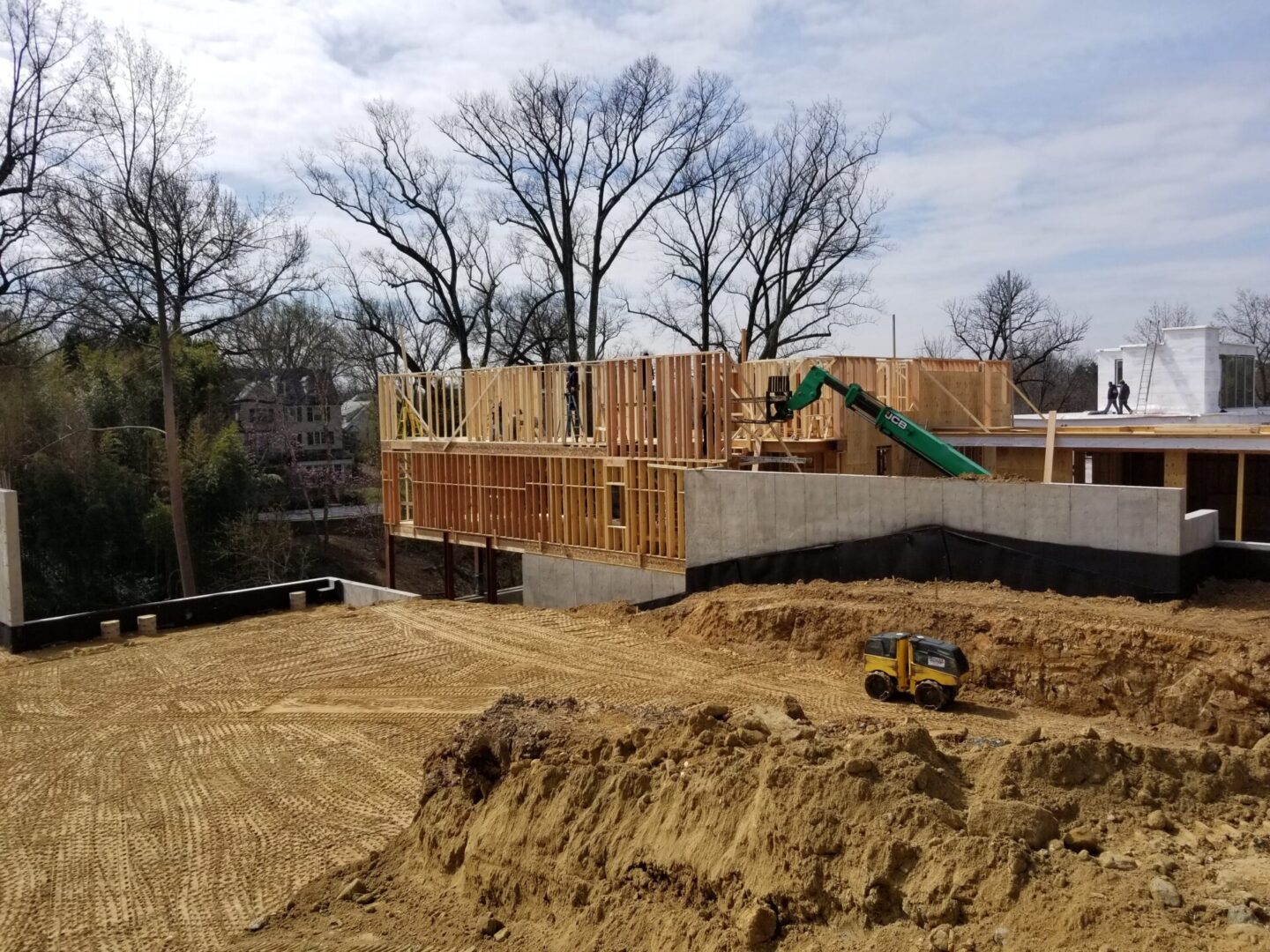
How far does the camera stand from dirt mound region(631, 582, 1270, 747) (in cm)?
911

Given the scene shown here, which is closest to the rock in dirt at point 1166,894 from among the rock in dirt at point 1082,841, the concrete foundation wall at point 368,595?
the rock in dirt at point 1082,841

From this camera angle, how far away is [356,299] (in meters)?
32.4

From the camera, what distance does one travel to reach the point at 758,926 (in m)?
4.71

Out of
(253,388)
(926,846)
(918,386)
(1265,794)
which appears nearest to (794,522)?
(918,386)

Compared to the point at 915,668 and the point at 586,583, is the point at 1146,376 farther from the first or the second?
the point at 915,668

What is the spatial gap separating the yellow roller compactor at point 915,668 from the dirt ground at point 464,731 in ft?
0.84

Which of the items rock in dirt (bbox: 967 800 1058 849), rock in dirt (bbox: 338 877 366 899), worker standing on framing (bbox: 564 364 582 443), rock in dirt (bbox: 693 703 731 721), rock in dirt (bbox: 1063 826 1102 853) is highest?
worker standing on framing (bbox: 564 364 582 443)

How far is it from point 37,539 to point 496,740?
80.3 feet

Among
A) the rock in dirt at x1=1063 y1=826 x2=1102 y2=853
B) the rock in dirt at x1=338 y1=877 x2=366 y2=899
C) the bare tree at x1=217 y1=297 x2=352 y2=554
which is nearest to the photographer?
the rock in dirt at x1=1063 y1=826 x2=1102 y2=853

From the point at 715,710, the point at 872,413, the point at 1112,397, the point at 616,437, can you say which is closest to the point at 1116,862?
the point at 715,710

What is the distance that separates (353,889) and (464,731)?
4.42ft

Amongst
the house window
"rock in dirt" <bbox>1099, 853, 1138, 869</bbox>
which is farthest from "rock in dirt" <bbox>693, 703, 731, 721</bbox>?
the house window

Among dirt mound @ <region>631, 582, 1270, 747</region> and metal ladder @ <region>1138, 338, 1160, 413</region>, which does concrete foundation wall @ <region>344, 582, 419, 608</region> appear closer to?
dirt mound @ <region>631, 582, 1270, 747</region>

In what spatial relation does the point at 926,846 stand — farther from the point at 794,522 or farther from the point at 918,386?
the point at 918,386
